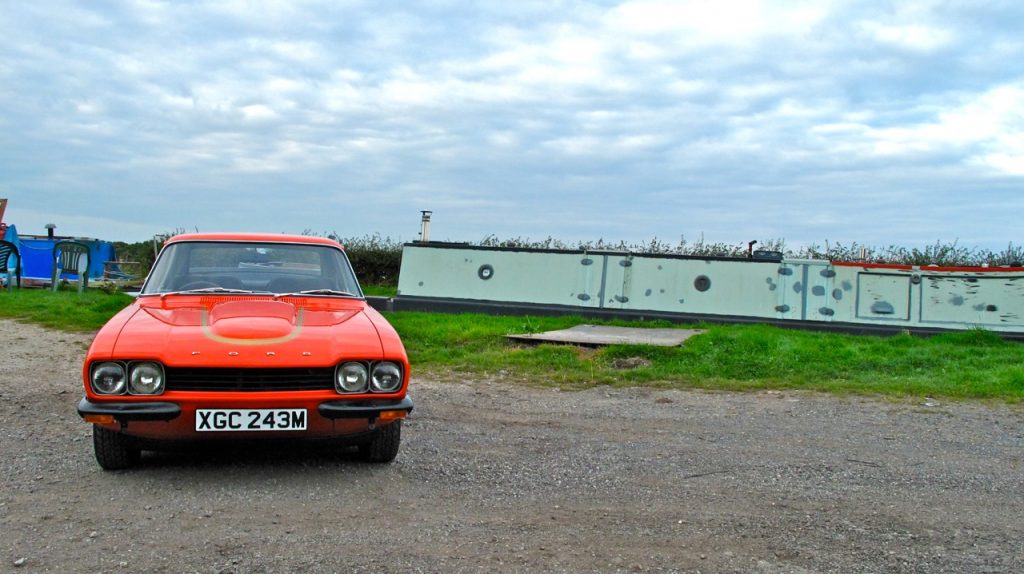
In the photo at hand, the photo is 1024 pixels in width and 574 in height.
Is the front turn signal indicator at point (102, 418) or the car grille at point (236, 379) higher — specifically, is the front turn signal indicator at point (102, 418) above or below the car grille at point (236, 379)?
below

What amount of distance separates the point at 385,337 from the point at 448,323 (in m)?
8.23

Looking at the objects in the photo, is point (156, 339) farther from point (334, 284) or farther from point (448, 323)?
point (448, 323)

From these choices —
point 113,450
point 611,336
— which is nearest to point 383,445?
point 113,450

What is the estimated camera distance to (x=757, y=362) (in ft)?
34.1

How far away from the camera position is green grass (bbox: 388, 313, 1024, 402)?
30.7 ft

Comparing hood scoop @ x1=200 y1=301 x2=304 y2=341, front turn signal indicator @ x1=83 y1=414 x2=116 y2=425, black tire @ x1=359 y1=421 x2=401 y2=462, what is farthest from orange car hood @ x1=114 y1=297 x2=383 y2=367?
black tire @ x1=359 y1=421 x2=401 y2=462

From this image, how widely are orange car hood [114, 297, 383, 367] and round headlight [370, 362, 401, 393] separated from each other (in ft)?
0.25

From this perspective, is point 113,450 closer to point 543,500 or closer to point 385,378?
point 385,378

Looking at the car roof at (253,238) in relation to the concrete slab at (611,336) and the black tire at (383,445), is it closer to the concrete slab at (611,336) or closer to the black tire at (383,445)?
the black tire at (383,445)

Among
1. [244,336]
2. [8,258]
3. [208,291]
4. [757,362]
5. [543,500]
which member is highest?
[8,258]

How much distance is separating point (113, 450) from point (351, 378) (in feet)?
4.61

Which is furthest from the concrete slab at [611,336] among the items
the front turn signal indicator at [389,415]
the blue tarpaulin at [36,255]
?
the blue tarpaulin at [36,255]

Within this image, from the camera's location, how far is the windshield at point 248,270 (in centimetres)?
600

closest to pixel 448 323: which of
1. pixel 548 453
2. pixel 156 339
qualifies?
pixel 548 453
